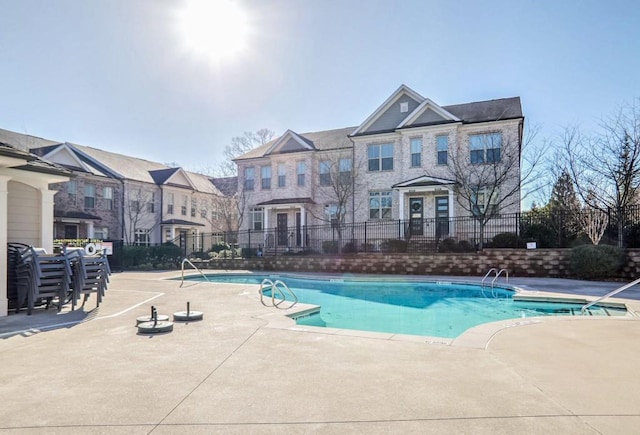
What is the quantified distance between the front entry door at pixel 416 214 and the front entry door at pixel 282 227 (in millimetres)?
8052

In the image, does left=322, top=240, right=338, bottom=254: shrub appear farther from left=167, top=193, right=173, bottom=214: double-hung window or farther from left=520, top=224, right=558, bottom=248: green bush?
left=167, top=193, right=173, bottom=214: double-hung window

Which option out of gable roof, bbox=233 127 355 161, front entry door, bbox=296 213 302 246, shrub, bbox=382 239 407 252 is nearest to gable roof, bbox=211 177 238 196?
gable roof, bbox=233 127 355 161

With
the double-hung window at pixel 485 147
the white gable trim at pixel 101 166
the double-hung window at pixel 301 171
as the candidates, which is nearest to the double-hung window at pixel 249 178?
the double-hung window at pixel 301 171

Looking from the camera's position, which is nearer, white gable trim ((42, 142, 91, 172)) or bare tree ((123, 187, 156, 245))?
white gable trim ((42, 142, 91, 172))

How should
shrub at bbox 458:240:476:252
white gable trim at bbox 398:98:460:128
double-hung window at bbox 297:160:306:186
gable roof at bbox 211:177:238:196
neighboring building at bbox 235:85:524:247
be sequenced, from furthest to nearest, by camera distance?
1. gable roof at bbox 211:177:238:196
2. double-hung window at bbox 297:160:306:186
3. white gable trim at bbox 398:98:460:128
4. neighboring building at bbox 235:85:524:247
5. shrub at bbox 458:240:476:252

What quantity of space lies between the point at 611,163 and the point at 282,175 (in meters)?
18.1

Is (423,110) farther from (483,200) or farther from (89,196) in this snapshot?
(89,196)

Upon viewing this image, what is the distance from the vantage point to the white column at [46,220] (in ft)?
29.9

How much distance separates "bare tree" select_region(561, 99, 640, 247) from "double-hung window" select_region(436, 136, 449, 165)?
5774mm

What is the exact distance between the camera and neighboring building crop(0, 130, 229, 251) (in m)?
26.8

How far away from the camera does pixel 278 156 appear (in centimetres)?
2692

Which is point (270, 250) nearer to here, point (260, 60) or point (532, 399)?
point (260, 60)

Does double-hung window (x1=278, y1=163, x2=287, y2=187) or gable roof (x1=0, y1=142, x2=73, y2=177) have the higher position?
double-hung window (x1=278, y1=163, x2=287, y2=187)

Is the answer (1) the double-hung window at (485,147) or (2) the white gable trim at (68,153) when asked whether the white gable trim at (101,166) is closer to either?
(2) the white gable trim at (68,153)
